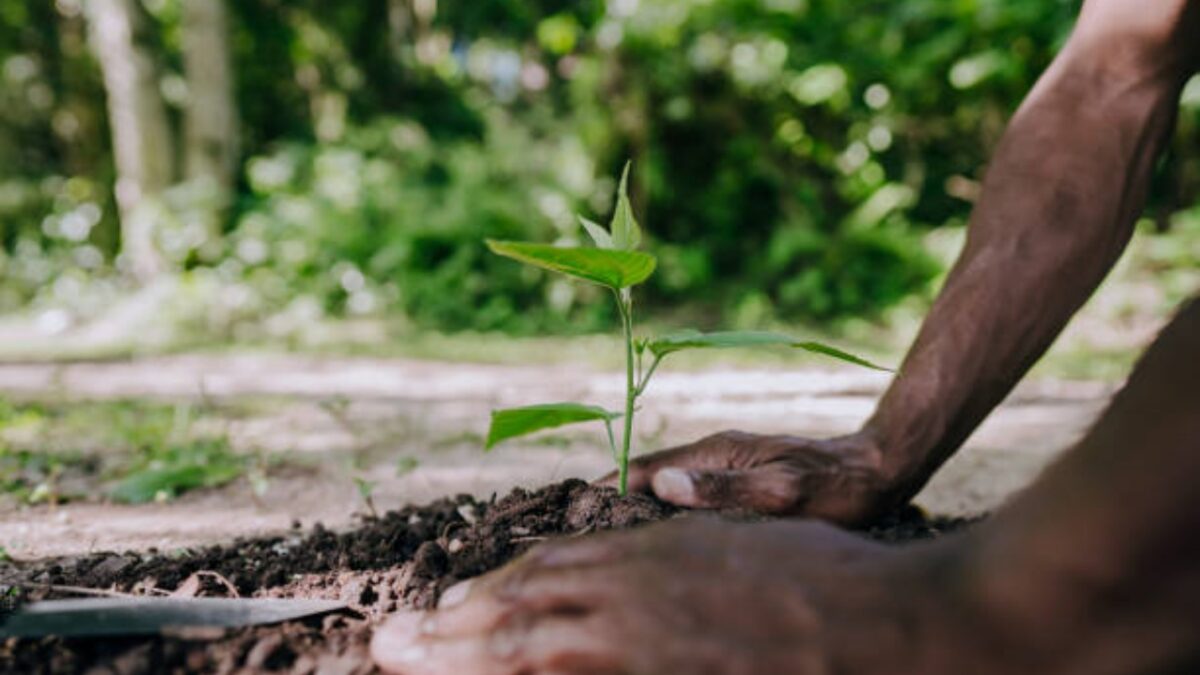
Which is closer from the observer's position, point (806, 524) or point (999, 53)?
point (806, 524)

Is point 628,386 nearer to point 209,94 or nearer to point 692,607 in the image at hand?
point 692,607

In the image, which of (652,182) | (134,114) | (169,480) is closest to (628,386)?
(169,480)

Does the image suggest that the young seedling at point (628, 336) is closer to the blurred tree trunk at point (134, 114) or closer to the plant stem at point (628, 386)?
the plant stem at point (628, 386)

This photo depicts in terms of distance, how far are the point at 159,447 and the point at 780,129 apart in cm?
542

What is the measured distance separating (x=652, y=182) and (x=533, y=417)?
20.4ft

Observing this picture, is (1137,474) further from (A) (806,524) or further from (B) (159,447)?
(B) (159,447)

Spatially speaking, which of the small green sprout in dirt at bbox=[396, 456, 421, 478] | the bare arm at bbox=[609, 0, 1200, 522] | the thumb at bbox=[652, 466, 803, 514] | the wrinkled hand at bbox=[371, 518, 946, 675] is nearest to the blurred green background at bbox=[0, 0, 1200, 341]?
the small green sprout in dirt at bbox=[396, 456, 421, 478]

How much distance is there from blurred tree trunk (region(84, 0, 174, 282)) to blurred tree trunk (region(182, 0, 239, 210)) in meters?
0.25

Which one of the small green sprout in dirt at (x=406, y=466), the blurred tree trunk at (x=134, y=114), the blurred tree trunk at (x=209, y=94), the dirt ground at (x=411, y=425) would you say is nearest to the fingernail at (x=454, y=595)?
the dirt ground at (x=411, y=425)

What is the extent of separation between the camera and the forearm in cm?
164

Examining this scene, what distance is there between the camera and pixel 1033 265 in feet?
5.39

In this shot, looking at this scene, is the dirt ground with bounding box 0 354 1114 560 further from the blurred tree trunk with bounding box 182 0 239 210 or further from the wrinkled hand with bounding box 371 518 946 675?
the blurred tree trunk with bounding box 182 0 239 210

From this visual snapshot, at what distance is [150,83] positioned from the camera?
8.14m

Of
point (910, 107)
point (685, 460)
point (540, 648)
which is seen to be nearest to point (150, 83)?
point (910, 107)
